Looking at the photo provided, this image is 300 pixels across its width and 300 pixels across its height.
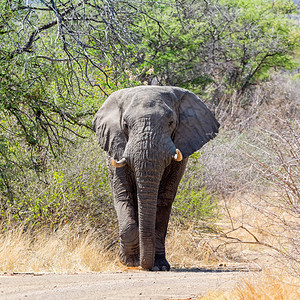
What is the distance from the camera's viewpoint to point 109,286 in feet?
18.5

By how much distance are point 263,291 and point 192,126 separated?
A: 387cm

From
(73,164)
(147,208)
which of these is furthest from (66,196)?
(147,208)

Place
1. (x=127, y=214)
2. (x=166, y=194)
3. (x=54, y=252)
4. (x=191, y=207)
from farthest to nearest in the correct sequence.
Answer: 1. (x=191, y=207)
2. (x=166, y=194)
3. (x=54, y=252)
4. (x=127, y=214)

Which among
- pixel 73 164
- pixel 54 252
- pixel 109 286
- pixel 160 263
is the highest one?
pixel 73 164

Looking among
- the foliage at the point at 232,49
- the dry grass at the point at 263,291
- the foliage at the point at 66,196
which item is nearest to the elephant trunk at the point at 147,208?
the foliage at the point at 66,196

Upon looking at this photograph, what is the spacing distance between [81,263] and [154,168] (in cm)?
155

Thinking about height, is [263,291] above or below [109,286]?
above

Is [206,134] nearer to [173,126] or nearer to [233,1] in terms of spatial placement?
[173,126]

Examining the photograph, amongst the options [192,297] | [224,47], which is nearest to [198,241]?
[192,297]

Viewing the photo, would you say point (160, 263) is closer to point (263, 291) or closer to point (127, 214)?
point (127, 214)

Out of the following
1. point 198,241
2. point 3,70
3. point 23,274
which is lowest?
point 198,241

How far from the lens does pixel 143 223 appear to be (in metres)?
→ 7.23

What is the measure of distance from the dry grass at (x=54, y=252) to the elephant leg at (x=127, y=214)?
0.40 metres

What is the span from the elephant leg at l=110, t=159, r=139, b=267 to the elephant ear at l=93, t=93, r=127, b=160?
257 mm
